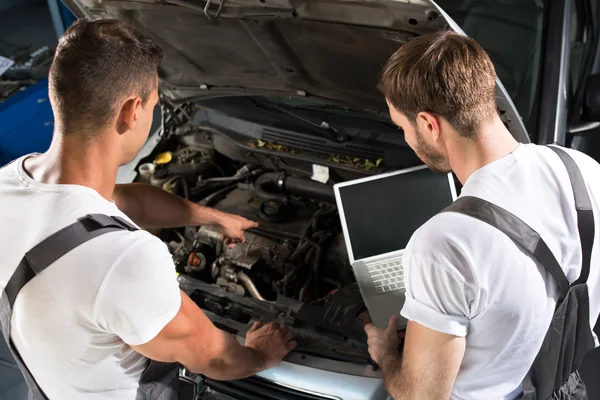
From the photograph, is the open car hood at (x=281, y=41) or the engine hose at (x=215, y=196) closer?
the open car hood at (x=281, y=41)

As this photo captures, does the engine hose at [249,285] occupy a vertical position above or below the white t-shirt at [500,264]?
below

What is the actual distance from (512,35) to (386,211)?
136 cm

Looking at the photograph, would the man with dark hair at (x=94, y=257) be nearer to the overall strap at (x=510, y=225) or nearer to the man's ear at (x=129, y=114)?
the man's ear at (x=129, y=114)

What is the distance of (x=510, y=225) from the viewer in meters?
1.24

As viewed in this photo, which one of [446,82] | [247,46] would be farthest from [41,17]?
[446,82]

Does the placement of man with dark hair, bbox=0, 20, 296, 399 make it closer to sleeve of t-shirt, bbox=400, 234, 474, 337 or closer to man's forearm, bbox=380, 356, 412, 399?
man's forearm, bbox=380, 356, 412, 399

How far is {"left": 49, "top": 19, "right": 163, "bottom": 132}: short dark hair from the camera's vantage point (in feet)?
4.56

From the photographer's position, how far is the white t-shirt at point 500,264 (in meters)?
1.23

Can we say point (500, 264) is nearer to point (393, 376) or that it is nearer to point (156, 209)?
point (393, 376)

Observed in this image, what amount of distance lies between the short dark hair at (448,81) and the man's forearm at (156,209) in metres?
1.18

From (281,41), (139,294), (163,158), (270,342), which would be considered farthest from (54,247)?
(163,158)

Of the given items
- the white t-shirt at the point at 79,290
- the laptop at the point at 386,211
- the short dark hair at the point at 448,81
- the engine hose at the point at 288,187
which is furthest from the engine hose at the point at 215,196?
the short dark hair at the point at 448,81

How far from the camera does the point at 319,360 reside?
1.80 metres

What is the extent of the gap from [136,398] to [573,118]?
7.30ft
